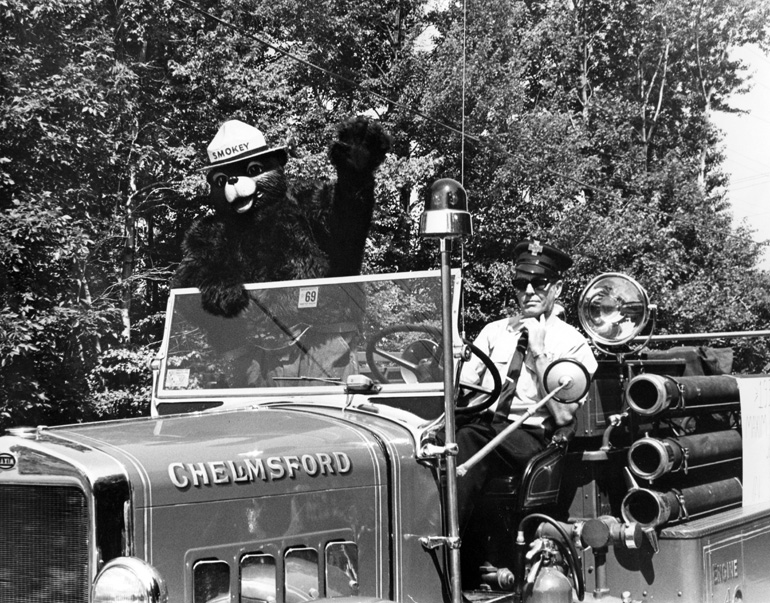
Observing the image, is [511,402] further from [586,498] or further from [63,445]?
[63,445]

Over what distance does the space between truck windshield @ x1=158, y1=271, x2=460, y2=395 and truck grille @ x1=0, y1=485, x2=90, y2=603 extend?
1353 mm

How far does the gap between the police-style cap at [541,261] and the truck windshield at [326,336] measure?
3.46 ft

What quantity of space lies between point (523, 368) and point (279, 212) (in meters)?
1.60

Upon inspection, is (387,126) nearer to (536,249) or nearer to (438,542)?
(536,249)

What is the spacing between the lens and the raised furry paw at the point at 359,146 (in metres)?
5.70

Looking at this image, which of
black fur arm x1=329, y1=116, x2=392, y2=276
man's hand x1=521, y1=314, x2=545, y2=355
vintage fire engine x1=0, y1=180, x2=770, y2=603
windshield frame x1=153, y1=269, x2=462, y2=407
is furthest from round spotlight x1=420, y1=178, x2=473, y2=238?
black fur arm x1=329, y1=116, x2=392, y2=276

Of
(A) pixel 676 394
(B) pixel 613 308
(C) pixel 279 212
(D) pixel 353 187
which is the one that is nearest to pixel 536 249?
(B) pixel 613 308

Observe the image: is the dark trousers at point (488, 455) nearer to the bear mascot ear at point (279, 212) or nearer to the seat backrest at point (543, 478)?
the seat backrest at point (543, 478)

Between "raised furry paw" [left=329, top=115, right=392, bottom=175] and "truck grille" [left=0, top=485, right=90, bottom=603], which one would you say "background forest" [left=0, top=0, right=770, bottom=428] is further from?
"truck grille" [left=0, top=485, right=90, bottom=603]

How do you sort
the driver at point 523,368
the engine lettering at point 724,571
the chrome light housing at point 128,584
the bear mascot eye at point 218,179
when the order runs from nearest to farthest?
1. the chrome light housing at point 128,584
2. the driver at point 523,368
3. the engine lettering at point 724,571
4. the bear mascot eye at point 218,179

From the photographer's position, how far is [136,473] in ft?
10.8

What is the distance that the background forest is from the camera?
12.8 m

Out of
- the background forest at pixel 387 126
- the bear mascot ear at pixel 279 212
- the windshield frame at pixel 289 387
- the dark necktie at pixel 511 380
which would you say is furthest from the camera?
the background forest at pixel 387 126

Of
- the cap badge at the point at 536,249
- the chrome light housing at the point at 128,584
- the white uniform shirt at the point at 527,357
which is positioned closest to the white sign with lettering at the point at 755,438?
the white uniform shirt at the point at 527,357
